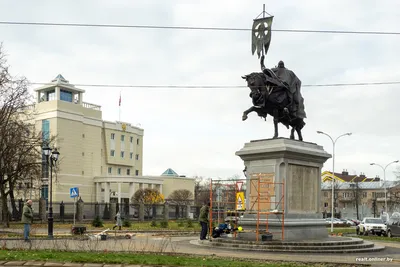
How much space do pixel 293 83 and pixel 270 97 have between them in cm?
137

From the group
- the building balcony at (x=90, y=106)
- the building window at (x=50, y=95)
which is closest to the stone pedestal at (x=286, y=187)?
the building window at (x=50, y=95)

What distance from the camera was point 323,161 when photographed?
922 inches

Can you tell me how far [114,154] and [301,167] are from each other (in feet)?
295

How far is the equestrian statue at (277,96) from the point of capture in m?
22.8

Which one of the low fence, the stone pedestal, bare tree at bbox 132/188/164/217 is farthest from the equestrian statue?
bare tree at bbox 132/188/164/217

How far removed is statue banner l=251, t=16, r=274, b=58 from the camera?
2362 centimetres

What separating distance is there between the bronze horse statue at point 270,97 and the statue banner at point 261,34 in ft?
4.52

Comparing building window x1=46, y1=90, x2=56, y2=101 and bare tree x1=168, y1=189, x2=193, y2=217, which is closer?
building window x1=46, y1=90, x2=56, y2=101

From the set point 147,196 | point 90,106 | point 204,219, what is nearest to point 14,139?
point 204,219

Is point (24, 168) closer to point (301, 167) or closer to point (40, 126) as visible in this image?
point (301, 167)

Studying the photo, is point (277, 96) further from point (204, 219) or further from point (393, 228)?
point (393, 228)

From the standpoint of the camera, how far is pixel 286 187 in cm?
2145

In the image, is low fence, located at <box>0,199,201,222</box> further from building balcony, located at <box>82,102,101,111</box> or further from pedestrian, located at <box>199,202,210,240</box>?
pedestrian, located at <box>199,202,210,240</box>

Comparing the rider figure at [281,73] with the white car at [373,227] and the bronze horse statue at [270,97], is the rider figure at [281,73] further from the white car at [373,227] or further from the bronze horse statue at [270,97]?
the white car at [373,227]
